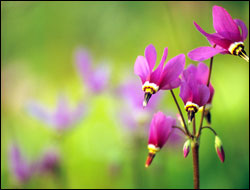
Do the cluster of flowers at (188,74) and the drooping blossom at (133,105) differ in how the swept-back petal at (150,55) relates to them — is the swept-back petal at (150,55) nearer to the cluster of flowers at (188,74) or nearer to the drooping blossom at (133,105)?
the cluster of flowers at (188,74)

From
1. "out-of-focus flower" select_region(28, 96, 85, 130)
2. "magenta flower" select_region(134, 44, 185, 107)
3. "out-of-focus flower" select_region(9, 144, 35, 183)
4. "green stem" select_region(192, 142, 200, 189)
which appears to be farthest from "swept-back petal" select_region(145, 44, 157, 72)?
"out-of-focus flower" select_region(28, 96, 85, 130)

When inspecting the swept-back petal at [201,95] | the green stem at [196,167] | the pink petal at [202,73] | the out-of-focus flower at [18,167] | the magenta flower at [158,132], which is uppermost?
the pink petal at [202,73]

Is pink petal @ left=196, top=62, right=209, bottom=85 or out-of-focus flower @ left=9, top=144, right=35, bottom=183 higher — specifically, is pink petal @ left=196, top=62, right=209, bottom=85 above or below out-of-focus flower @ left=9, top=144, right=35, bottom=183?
above

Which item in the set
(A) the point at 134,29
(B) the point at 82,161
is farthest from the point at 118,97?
(A) the point at 134,29

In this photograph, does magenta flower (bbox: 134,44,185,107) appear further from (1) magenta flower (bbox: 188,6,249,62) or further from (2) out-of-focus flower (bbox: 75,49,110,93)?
(2) out-of-focus flower (bbox: 75,49,110,93)

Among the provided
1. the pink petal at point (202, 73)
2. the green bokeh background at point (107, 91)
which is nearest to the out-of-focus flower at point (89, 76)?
the green bokeh background at point (107, 91)

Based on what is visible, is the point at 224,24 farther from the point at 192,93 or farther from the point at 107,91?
the point at 107,91

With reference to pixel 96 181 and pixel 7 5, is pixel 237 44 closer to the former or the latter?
pixel 7 5
